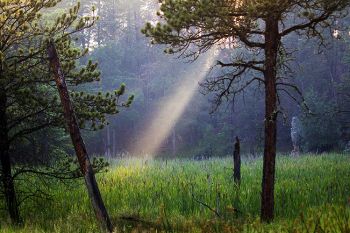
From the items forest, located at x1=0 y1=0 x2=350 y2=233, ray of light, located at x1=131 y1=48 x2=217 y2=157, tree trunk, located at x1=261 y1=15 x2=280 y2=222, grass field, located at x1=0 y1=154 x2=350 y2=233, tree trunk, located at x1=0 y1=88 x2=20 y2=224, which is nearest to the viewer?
grass field, located at x1=0 y1=154 x2=350 y2=233

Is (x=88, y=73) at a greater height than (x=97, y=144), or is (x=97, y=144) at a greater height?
(x=88, y=73)

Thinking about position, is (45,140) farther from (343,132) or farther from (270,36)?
(343,132)

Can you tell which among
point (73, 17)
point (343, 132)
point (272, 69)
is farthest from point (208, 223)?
point (343, 132)

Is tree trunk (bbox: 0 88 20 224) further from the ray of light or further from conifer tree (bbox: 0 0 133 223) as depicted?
the ray of light

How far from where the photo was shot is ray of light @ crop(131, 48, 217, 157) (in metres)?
47.2

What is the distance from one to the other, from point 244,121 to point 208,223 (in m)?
39.9

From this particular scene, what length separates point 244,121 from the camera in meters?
46.3

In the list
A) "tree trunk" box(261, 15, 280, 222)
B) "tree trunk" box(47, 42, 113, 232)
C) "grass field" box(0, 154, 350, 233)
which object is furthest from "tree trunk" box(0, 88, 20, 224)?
"tree trunk" box(261, 15, 280, 222)

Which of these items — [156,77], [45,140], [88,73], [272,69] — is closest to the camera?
[272,69]

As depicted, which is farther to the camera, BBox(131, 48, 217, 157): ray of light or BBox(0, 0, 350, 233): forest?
BBox(131, 48, 217, 157): ray of light

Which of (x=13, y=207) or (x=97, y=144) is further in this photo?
(x=97, y=144)

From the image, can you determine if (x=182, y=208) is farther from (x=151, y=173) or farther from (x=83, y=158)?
(x=151, y=173)

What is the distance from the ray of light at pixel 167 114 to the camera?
47.2 meters

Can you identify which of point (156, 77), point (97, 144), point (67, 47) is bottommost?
point (97, 144)
